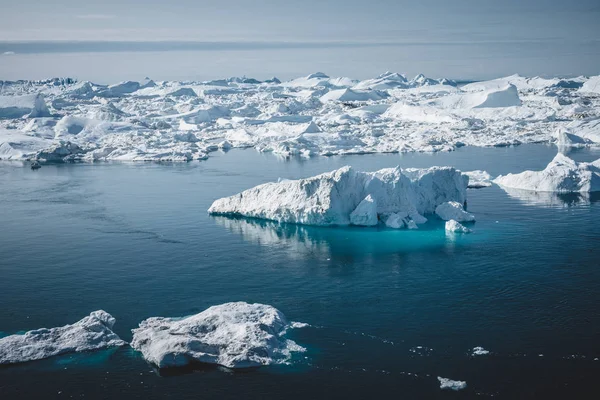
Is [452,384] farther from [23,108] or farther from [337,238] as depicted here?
[23,108]

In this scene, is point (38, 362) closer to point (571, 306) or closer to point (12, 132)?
point (571, 306)

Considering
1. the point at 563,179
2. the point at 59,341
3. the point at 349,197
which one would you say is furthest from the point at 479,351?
the point at 563,179

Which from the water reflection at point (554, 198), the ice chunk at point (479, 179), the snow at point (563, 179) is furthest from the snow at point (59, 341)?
the snow at point (563, 179)

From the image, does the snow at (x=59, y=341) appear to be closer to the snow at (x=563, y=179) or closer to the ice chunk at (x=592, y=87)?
the snow at (x=563, y=179)

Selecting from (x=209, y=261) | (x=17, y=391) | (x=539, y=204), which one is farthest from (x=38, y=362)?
(x=539, y=204)

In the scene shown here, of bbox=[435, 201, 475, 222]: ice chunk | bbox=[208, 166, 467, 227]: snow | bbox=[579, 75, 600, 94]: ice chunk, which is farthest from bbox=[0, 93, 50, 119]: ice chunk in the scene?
bbox=[579, 75, 600, 94]: ice chunk

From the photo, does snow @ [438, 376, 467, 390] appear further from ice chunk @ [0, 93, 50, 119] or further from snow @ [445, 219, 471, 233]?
ice chunk @ [0, 93, 50, 119]
